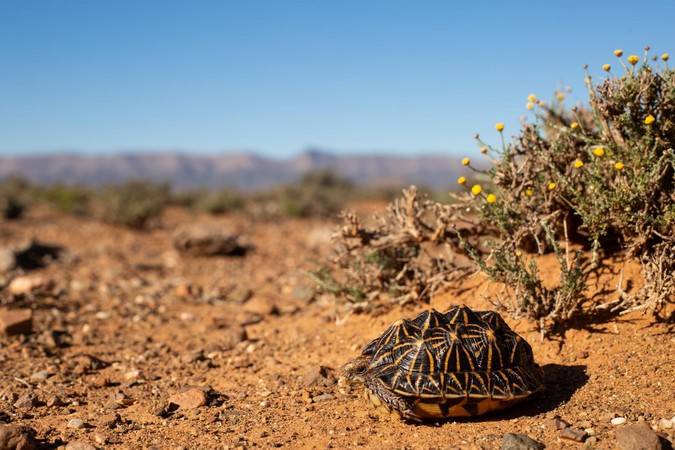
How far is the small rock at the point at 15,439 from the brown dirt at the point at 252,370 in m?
0.21

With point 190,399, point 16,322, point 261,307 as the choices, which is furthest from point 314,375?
point 16,322

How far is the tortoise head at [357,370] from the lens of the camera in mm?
3758

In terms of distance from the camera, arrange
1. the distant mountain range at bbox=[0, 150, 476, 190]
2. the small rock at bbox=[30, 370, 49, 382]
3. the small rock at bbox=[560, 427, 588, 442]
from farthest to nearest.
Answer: the distant mountain range at bbox=[0, 150, 476, 190] → the small rock at bbox=[30, 370, 49, 382] → the small rock at bbox=[560, 427, 588, 442]

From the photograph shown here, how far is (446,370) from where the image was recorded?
11.9ft

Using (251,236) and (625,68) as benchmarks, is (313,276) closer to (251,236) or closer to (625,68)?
(625,68)

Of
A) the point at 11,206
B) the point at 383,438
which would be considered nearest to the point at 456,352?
the point at 383,438

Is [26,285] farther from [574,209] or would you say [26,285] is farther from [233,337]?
[574,209]

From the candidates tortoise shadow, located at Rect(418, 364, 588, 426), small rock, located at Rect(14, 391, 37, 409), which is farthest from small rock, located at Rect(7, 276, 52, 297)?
tortoise shadow, located at Rect(418, 364, 588, 426)

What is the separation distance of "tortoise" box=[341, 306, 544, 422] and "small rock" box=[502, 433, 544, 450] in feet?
0.77

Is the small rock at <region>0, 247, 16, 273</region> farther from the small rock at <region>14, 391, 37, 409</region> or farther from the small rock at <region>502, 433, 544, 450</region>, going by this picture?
the small rock at <region>502, 433, 544, 450</region>

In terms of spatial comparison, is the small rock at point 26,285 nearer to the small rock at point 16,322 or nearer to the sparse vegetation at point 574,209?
the small rock at point 16,322

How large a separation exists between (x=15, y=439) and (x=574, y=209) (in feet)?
14.7

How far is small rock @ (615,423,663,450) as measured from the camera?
10.6 ft

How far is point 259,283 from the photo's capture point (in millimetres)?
9117
